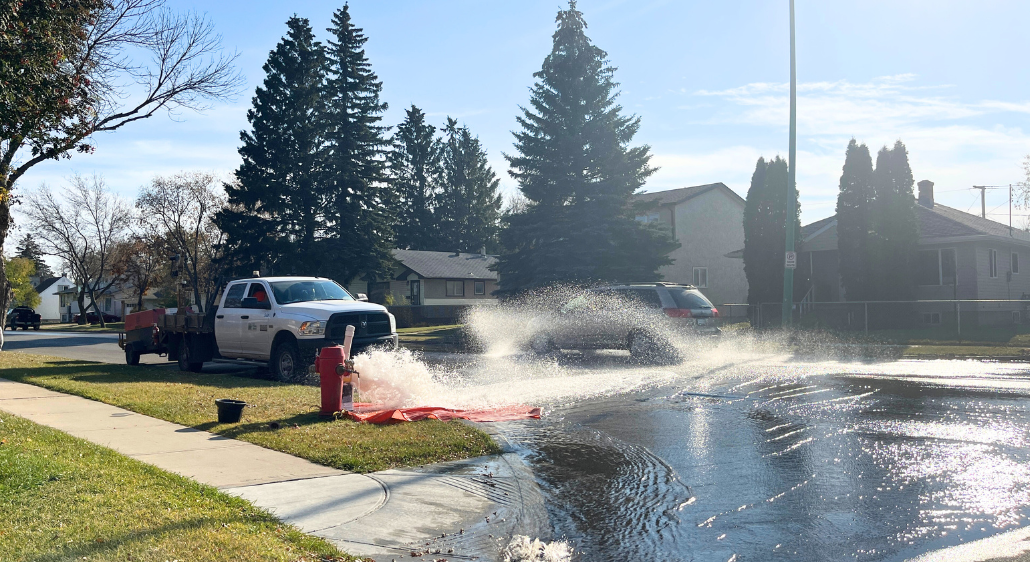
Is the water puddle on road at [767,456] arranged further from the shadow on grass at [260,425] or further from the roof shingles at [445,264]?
the roof shingles at [445,264]

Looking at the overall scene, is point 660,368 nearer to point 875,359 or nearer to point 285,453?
point 875,359

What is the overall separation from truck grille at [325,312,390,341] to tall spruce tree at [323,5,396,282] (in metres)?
29.9

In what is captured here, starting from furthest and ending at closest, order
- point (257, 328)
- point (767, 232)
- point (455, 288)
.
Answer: point (455, 288) < point (767, 232) < point (257, 328)

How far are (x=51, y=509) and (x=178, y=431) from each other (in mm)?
3796

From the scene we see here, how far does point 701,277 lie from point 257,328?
110 feet

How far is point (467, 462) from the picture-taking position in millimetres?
7867

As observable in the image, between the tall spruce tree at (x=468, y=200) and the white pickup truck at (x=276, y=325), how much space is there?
196ft

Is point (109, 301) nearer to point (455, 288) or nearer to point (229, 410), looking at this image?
point (455, 288)

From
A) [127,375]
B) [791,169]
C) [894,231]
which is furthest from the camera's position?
[894,231]

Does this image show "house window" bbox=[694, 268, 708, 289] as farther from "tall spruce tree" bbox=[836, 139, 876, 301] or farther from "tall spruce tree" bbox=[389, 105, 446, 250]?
"tall spruce tree" bbox=[389, 105, 446, 250]

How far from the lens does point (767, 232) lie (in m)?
35.1

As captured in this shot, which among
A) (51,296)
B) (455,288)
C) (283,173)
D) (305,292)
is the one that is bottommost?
(305,292)

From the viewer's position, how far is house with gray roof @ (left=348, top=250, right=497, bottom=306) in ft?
175

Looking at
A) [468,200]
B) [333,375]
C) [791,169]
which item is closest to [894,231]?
[791,169]
